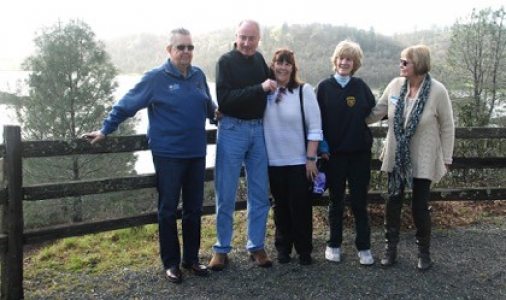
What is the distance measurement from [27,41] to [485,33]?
1876cm

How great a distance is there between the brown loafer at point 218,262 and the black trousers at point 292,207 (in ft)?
1.78

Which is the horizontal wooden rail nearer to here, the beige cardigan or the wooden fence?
the wooden fence

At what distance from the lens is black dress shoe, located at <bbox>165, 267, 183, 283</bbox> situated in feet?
12.9

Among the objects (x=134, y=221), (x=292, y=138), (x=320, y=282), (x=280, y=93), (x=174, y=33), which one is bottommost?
(x=320, y=282)

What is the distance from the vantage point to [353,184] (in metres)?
4.23

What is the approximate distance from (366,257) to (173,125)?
2155 mm

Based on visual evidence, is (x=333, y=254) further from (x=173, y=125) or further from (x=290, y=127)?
(x=173, y=125)

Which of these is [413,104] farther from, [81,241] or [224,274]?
[81,241]

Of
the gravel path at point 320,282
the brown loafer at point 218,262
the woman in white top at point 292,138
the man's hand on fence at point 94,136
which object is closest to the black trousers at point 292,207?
the woman in white top at point 292,138

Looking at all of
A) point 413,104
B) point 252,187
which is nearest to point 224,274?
point 252,187

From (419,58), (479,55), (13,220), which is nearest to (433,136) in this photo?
(419,58)

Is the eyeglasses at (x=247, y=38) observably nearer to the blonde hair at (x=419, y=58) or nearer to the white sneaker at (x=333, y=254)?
the blonde hair at (x=419, y=58)

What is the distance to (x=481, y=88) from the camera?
17.1 meters

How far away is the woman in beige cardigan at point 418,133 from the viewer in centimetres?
397
